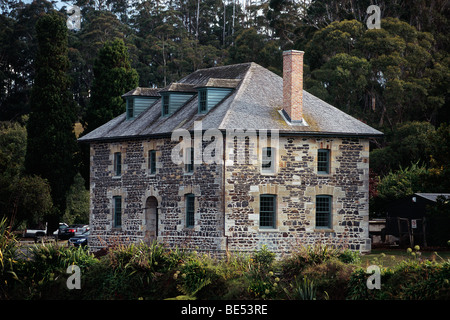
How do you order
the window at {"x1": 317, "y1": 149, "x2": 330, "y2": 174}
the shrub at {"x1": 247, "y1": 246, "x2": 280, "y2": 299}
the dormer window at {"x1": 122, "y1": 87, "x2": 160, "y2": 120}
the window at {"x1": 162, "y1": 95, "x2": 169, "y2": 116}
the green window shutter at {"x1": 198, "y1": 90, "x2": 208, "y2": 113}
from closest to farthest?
1. the shrub at {"x1": 247, "y1": 246, "x2": 280, "y2": 299}
2. the window at {"x1": 317, "y1": 149, "x2": 330, "y2": 174}
3. the green window shutter at {"x1": 198, "y1": 90, "x2": 208, "y2": 113}
4. the window at {"x1": 162, "y1": 95, "x2": 169, "y2": 116}
5. the dormer window at {"x1": 122, "y1": 87, "x2": 160, "y2": 120}

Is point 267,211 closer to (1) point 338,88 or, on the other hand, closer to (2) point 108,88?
(1) point 338,88

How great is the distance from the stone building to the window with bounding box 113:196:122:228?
99 centimetres

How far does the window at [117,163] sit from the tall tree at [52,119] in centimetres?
1355

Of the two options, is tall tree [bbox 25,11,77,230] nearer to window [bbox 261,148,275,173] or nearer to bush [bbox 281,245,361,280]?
window [bbox 261,148,275,173]

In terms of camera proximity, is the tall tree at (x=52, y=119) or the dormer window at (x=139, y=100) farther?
the tall tree at (x=52, y=119)

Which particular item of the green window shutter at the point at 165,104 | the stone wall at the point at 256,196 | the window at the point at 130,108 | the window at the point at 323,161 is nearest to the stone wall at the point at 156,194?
the stone wall at the point at 256,196

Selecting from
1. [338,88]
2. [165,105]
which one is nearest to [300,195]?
[165,105]

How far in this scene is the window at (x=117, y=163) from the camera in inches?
1639

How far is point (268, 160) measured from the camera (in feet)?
118

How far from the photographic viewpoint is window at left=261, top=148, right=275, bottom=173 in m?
35.8

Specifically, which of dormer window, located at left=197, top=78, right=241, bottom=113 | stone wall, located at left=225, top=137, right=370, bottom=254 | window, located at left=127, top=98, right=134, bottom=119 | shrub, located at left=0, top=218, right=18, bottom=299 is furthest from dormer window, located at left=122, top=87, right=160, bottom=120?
shrub, located at left=0, top=218, right=18, bottom=299

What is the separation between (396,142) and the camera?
176ft

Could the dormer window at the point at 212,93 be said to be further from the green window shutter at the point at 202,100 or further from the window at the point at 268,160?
the window at the point at 268,160

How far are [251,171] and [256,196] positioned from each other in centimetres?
108
